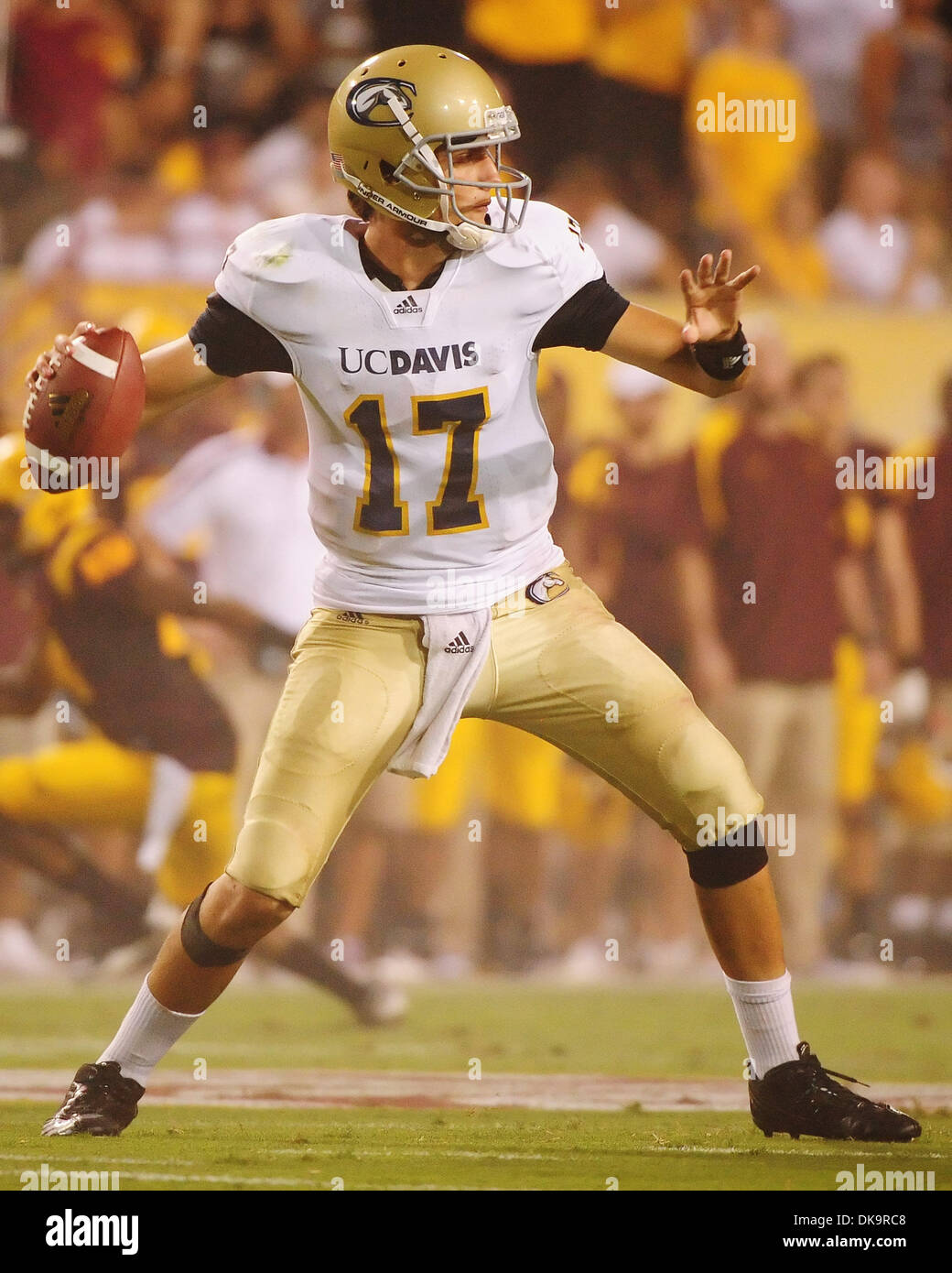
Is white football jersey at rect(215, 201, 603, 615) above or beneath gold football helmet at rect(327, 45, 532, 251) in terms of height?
beneath

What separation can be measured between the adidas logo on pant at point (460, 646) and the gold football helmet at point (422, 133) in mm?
604

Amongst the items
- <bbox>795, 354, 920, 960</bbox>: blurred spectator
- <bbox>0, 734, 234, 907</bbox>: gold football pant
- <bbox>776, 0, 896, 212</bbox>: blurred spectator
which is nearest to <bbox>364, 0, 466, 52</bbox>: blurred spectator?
<bbox>776, 0, 896, 212</bbox>: blurred spectator

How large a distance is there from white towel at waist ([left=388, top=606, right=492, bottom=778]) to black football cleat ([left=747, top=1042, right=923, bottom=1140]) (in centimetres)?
75

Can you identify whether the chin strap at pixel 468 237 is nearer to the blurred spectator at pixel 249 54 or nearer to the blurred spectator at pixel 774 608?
the blurred spectator at pixel 774 608

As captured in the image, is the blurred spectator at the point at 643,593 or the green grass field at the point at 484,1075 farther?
the blurred spectator at the point at 643,593

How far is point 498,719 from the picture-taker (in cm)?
266

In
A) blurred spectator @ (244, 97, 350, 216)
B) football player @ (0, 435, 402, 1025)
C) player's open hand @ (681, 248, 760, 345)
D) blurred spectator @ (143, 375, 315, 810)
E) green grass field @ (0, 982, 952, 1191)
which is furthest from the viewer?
blurred spectator @ (244, 97, 350, 216)

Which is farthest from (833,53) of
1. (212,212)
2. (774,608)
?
(212,212)

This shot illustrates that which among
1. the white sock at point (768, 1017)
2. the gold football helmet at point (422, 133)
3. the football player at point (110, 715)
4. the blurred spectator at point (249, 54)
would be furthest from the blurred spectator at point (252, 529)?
the white sock at point (768, 1017)

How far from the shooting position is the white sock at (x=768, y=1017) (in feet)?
8.58

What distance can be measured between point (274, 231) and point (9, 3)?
2.94 m

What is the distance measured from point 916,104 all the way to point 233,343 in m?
3.40

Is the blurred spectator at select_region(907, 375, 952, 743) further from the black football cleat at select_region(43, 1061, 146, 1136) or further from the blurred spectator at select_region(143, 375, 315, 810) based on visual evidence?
the black football cleat at select_region(43, 1061, 146, 1136)

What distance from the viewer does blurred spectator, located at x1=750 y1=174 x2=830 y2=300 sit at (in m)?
5.18
